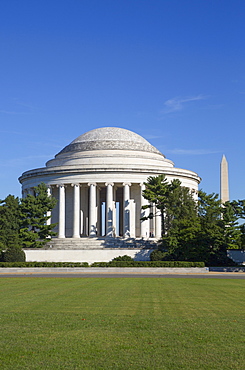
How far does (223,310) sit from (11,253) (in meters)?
48.8

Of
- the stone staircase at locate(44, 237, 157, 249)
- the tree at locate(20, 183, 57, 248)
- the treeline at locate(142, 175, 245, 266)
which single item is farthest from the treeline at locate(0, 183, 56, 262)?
the treeline at locate(142, 175, 245, 266)

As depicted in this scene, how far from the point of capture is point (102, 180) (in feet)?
287

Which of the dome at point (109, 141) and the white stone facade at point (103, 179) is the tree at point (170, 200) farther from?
the dome at point (109, 141)

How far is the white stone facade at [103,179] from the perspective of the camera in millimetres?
86938

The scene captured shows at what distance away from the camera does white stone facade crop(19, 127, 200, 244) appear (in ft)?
285

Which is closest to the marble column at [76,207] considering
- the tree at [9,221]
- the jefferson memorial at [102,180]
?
the jefferson memorial at [102,180]

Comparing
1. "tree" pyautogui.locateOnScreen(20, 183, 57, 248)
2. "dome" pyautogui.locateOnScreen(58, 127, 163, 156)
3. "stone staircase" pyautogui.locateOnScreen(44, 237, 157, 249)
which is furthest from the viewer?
"dome" pyautogui.locateOnScreen(58, 127, 163, 156)

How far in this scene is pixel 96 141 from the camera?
Result: 94750mm

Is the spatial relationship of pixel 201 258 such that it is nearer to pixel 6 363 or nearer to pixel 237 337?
pixel 237 337

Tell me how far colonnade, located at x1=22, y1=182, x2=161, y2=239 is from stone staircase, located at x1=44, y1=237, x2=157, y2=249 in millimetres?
2820

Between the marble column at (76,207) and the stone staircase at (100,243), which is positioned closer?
the stone staircase at (100,243)

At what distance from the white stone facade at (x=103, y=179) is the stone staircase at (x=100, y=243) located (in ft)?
9.37

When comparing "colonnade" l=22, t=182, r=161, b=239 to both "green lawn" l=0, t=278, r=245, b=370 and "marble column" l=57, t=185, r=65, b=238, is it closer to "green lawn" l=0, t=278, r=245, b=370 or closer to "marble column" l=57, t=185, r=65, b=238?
"marble column" l=57, t=185, r=65, b=238

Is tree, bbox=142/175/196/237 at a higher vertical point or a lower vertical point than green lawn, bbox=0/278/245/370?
higher
